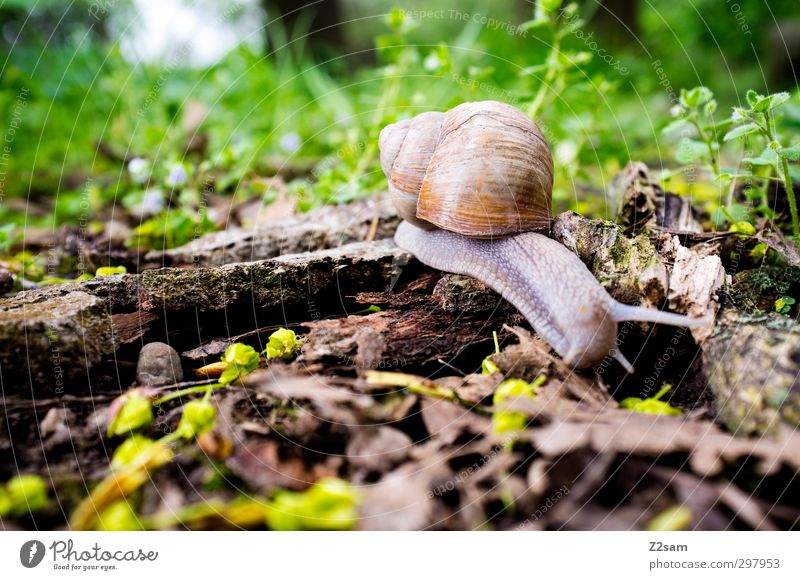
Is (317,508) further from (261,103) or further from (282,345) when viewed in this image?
(261,103)

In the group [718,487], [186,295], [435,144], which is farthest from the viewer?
[435,144]

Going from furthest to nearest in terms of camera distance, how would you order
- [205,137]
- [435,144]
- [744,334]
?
1. [205,137]
2. [435,144]
3. [744,334]

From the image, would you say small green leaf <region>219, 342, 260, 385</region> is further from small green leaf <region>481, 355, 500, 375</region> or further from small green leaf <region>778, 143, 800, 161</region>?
small green leaf <region>778, 143, 800, 161</region>

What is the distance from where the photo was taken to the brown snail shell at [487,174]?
2232 millimetres

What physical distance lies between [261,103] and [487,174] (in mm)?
3531

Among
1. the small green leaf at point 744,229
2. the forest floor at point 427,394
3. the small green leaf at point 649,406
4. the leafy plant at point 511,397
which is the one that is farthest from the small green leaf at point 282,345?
the small green leaf at point 744,229

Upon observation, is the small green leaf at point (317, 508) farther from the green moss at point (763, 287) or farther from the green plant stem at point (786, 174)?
the green plant stem at point (786, 174)

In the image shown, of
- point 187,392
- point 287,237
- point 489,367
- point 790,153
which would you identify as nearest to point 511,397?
point 489,367

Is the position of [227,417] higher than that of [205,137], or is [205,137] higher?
[205,137]

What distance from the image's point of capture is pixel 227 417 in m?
1.64

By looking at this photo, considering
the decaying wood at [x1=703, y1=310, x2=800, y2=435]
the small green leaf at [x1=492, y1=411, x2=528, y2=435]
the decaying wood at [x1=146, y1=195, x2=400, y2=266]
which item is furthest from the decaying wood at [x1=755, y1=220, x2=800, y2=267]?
the decaying wood at [x1=146, y1=195, x2=400, y2=266]
